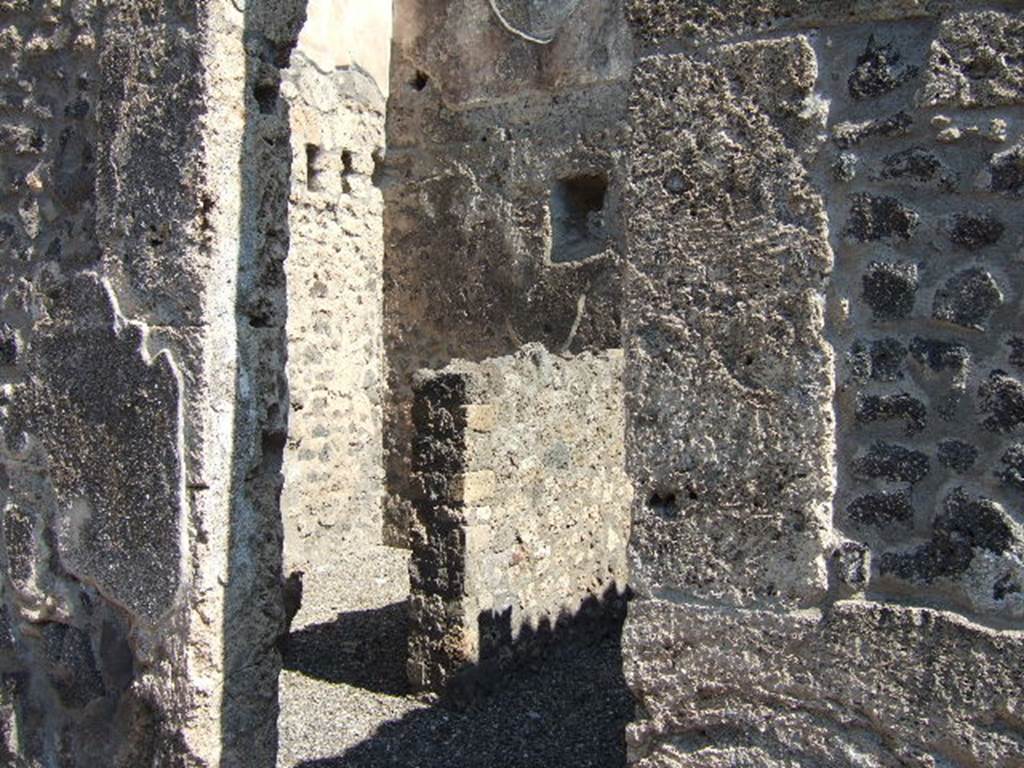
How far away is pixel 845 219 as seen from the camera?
2191 mm

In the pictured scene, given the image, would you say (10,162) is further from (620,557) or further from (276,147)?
(620,557)

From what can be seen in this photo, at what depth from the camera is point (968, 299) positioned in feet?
6.80

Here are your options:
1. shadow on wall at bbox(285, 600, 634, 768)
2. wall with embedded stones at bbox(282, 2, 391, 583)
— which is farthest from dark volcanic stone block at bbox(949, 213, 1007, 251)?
wall with embedded stones at bbox(282, 2, 391, 583)

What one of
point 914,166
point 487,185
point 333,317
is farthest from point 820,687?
point 487,185

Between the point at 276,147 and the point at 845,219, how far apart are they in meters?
1.67

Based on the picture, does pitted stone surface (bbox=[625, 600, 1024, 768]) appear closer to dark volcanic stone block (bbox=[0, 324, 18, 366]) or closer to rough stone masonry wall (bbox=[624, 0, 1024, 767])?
rough stone masonry wall (bbox=[624, 0, 1024, 767])

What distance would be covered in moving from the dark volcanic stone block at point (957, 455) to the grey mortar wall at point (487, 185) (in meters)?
6.13

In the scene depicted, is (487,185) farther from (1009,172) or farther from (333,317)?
(1009,172)

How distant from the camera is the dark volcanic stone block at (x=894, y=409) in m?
2.13

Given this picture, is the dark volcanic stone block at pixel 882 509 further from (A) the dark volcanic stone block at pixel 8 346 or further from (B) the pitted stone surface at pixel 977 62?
(A) the dark volcanic stone block at pixel 8 346

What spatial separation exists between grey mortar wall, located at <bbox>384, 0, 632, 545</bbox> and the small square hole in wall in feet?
0.15

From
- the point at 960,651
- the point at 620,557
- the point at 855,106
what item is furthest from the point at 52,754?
the point at 620,557

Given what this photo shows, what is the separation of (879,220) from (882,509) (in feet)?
1.75

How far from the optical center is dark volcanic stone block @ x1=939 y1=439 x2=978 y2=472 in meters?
2.08
